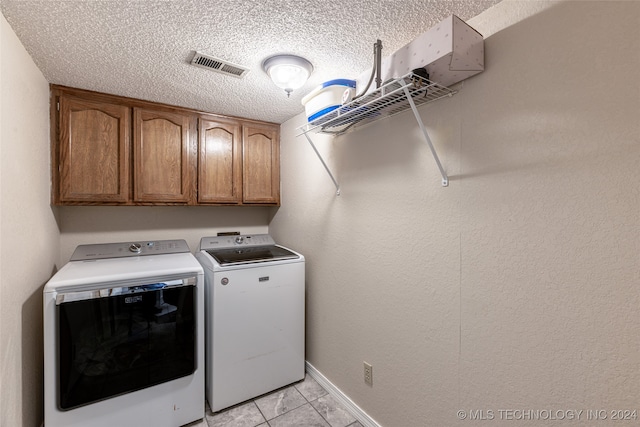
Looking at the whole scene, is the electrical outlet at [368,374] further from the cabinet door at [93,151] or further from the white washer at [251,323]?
the cabinet door at [93,151]

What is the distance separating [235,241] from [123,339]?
1114 millimetres

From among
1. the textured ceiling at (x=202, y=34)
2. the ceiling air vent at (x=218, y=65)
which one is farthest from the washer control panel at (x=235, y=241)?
the ceiling air vent at (x=218, y=65)

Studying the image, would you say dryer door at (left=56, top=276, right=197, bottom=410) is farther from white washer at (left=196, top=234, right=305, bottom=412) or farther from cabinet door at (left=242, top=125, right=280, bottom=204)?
cabinet door at (left=242, top=125, right=280, bottom=204)

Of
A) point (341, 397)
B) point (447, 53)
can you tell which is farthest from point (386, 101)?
point (341, 397)

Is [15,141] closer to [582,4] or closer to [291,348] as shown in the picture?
[291,348]

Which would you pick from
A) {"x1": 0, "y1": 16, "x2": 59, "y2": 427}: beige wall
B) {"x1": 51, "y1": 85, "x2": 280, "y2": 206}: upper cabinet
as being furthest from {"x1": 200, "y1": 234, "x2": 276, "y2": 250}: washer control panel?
{"x1": 0, "y1": 16, "x2": 59, "y2": 427}: beige wall

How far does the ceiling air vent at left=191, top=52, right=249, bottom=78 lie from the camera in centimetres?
154

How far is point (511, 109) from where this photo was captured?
3.66ft

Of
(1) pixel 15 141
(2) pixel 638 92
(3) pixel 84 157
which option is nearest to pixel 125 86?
(3) pixel 84 157

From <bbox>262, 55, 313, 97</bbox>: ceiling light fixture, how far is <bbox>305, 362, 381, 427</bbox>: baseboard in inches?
79.5

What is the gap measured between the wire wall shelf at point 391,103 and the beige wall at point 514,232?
0.17 feet

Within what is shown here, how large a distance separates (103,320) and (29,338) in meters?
0.35

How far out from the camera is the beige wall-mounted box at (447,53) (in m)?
1.07

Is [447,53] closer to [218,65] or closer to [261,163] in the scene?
[218,65]
